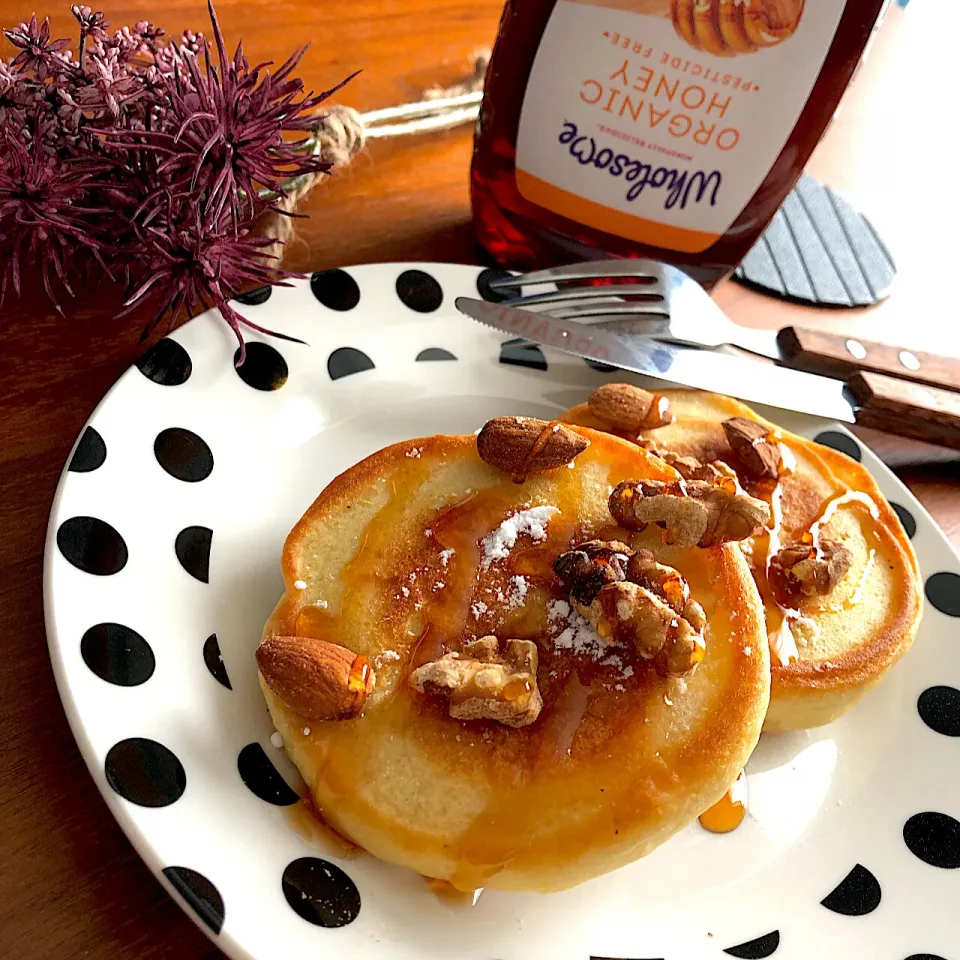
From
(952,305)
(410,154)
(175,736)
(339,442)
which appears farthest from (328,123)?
(952,305)

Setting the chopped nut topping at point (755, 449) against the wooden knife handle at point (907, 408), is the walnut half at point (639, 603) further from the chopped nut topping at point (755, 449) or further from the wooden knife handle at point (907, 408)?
the wooden knife handle at point (907, 408)

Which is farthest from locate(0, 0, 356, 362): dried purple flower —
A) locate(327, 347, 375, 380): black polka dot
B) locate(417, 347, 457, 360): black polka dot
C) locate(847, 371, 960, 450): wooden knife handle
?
locate(847, 371, 960, 450): wooden knife handle

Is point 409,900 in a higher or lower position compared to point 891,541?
lower

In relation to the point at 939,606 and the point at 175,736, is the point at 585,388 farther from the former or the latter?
the point at 175,736

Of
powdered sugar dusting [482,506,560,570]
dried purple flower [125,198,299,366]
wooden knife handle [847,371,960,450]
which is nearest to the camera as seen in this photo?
powdered sugar dusting [482,506,560,570]

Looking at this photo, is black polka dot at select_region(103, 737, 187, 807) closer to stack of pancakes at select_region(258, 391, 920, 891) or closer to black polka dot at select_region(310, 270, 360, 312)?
stack of pancakes at select_region(258, 391, 920, 891)

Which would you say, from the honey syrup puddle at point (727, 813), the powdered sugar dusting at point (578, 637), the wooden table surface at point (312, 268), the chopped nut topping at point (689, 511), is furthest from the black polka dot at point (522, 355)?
the honey syrup puddle at point (727, 813)
